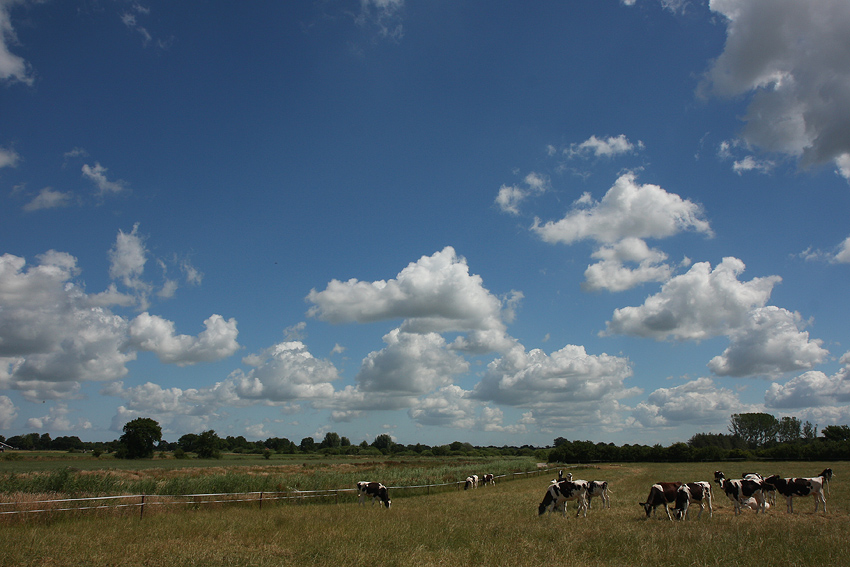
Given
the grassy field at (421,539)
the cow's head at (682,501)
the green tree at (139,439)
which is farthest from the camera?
the green tree at (139,439)

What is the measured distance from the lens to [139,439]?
98750 mm

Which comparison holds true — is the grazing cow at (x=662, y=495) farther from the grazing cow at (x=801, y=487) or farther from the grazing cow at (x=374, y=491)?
the grazing cow at (x=374, y=491)

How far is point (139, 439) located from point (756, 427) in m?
158

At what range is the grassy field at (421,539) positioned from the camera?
11141 millimetres

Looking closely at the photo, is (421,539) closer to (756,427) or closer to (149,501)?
(149,501)

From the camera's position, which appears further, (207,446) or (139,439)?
(207,446)

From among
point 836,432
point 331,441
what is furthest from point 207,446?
point 836,432

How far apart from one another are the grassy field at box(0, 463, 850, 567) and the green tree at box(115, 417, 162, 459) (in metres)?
95.1

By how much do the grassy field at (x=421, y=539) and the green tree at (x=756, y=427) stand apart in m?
141

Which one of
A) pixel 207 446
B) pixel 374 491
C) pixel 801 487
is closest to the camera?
pixel 801 487

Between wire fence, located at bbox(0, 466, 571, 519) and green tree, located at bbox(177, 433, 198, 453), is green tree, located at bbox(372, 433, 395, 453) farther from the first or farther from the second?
wire fence, located at bbox(0, 466, 571, 519)

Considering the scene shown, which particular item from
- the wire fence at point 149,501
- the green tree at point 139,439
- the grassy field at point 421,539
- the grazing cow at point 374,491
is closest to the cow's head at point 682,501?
the grassy field at point 421,539

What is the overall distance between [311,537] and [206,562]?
3.70 metres

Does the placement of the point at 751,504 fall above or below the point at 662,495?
below
